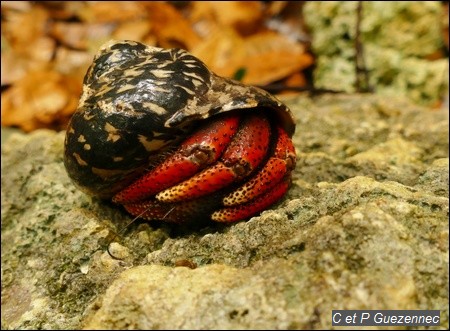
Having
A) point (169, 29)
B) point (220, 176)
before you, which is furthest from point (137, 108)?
point (169, 29)

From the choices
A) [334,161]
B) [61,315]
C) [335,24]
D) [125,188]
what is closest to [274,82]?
[335,24]

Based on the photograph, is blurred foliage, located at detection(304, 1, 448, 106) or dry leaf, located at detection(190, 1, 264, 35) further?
dry leaf, located at detection(190, 1, 264, 35)

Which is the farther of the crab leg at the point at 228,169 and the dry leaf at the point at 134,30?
the dry leaf at the point at 134,30

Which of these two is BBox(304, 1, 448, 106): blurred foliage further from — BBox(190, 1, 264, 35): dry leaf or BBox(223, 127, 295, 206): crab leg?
BBox(223, 127, 295, 206): crab leg

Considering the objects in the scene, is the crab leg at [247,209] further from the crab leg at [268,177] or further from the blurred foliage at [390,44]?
the blurred foliage at [390,44]

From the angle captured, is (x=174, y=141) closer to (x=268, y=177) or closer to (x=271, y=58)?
(x=268, y=177)

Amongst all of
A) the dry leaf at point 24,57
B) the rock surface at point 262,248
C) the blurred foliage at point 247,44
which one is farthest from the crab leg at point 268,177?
the dry leaf at point 24,57

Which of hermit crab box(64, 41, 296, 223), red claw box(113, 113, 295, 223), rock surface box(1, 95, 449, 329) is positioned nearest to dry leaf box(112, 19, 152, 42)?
rock surface box(1, 95, 449, 329)
